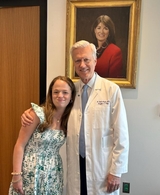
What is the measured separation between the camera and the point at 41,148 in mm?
1547

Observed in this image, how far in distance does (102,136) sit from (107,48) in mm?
820

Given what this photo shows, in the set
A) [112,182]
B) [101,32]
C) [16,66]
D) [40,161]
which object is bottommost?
[112,182]

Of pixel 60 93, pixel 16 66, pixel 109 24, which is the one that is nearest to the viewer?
pixel 60 93

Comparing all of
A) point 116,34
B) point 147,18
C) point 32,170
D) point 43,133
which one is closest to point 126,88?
point 116,34

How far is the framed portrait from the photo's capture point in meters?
1.92

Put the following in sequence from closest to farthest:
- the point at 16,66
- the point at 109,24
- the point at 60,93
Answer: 1. the point at 60,93
2. the point at 109,24
3. the point at 16,66

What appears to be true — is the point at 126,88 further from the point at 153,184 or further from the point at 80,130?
the point at 153,184

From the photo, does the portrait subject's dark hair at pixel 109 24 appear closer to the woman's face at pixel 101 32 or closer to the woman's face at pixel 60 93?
the woman's face at pixel 101 32

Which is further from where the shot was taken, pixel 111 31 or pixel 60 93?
pixel 111 31

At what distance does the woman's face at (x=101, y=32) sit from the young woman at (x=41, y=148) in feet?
2.07

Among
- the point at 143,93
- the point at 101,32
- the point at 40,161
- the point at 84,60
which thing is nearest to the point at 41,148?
the point at 40,161

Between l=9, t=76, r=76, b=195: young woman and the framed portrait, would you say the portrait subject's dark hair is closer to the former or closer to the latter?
the framed portrait

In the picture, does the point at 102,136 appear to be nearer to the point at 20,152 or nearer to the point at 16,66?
the point at 20,152

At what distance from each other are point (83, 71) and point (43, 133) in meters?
0.50
